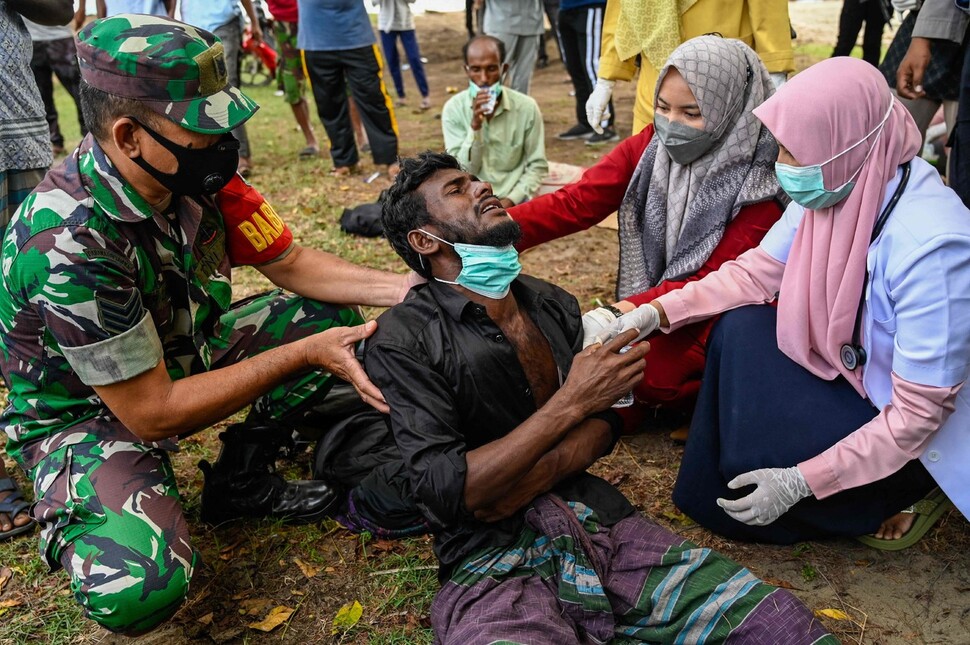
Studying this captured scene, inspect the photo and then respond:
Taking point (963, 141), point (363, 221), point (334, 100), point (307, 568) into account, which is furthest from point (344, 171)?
point (963, 141)

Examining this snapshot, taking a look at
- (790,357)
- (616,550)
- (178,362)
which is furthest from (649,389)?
(178,362)

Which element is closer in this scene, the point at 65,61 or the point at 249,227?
the point at 249,227

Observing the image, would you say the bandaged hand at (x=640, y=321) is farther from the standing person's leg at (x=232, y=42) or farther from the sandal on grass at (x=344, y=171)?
the sandal on grass at (x=344, y=171)

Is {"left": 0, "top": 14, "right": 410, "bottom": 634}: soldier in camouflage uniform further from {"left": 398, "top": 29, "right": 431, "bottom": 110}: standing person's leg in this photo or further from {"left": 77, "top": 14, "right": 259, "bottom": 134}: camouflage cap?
{"left": 398, "top": 29, "right": 431, "bottom": 110}: standing person's leg

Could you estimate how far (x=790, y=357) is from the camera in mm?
2779

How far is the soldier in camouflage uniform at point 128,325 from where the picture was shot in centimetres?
241

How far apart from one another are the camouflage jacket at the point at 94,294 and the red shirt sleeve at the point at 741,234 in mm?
1705

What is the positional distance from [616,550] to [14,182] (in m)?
2.95

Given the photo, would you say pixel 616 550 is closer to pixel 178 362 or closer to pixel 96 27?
pixel 178 362

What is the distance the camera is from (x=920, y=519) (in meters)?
2.81

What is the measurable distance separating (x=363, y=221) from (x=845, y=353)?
13.3 feet

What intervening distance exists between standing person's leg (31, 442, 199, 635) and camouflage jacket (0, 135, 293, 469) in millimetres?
109

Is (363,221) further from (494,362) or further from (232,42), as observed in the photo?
(494,362)

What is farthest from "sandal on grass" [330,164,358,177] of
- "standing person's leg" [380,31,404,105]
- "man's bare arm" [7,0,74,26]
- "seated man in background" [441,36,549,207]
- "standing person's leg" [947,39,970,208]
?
"standing person's leg" [947,39,970,208]
